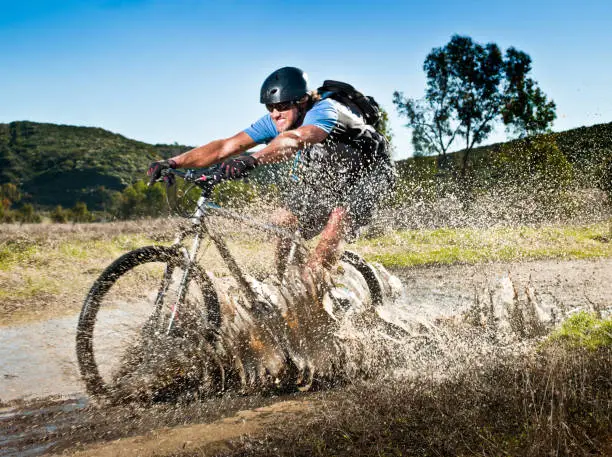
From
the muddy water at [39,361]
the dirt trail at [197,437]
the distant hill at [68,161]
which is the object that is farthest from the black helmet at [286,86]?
the distant hill at [68,161]

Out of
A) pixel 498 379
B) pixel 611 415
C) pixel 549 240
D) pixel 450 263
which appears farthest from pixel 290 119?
pixel 549 240

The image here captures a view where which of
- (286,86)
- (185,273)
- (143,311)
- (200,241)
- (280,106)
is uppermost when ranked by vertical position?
(286,86)

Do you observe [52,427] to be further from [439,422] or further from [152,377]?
[439,422]

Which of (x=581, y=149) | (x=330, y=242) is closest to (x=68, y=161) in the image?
(x=581, y=149)

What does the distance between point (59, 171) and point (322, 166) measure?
178 meters

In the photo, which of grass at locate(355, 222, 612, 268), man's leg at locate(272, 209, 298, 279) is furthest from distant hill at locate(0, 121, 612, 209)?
man's leg at locate(272, 209, 298, 279)

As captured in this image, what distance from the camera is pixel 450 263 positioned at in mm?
11133

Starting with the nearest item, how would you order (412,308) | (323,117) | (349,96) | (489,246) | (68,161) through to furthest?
(323,117) → (349,96) → (412,308) → (489,246) → (68,161)

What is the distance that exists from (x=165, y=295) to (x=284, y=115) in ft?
5.63

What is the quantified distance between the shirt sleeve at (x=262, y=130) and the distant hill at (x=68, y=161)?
13951 cm

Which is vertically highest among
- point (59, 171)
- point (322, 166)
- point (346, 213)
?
point (59, 171)

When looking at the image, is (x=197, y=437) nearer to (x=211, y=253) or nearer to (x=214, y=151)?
(x=211, y=253)

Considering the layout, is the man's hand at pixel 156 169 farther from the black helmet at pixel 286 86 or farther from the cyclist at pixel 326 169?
the black helmet at pixel 286 86

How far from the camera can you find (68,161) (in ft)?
548
